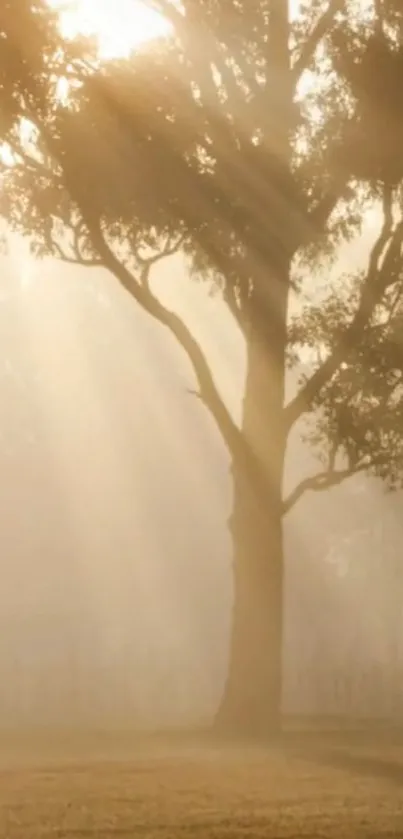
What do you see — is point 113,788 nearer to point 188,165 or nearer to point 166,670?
point 188,165

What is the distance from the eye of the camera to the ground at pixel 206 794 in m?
11.4

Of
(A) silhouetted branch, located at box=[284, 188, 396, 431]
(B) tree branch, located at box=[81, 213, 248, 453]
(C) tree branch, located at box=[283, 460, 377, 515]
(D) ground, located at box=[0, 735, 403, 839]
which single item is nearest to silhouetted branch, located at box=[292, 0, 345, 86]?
(A) silhouetted branch, located at box=[284, 188, 396, 431]

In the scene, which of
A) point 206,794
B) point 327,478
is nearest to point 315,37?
point 327,478

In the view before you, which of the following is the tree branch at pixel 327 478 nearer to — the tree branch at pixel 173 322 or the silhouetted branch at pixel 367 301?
the silhouetted branch at pixel 367 301

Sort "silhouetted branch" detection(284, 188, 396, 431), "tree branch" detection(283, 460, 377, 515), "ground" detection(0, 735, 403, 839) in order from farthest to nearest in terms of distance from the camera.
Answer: "tree branch" detection(283, 460, 377, 515) → "silhouetted branch" detection(284, 188, 396, 431) → "ground" detection(0, 735, 403, 839)

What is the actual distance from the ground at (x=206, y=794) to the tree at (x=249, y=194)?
21.6ft

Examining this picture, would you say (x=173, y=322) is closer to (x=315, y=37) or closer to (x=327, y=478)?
(x=327, y=478)

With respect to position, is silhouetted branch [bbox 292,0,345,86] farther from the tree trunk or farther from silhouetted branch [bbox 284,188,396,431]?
the tree trunk

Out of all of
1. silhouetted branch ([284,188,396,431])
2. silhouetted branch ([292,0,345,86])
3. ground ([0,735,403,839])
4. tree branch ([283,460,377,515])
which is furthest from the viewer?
tree branch ([283,460,377,515])

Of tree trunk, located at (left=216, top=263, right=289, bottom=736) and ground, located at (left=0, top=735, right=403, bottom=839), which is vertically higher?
tree trunk, located at (left=216, top=263, right=289, bottom=736)

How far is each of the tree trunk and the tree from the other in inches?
1.1

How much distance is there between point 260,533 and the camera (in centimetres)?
2733

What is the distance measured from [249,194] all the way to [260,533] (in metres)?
5.72

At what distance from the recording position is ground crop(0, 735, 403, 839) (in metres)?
11.4
